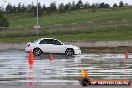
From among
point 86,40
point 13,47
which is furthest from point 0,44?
point 86,40

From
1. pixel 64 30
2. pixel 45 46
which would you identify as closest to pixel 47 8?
pixel 64 30

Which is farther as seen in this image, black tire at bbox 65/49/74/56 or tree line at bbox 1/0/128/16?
tree line at bbox 1/0/128/16

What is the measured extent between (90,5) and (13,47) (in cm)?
7664

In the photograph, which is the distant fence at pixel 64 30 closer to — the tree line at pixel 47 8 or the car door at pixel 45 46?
the car door at pixel 45 46

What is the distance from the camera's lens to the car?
36281mm

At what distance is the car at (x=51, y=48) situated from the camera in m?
36.3

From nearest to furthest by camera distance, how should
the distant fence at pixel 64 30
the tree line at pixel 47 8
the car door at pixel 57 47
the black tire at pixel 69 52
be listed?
the black tire at pixel 69 52
the car door at pixel 57 47
the distant fence at pixel 64 30
the tree line at pixel 47 8

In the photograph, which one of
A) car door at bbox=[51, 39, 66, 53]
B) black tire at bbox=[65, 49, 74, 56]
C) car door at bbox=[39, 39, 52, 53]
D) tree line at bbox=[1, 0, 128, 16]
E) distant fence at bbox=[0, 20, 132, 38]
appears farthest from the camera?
tree line at bbox=[1, 0, 128, 16]

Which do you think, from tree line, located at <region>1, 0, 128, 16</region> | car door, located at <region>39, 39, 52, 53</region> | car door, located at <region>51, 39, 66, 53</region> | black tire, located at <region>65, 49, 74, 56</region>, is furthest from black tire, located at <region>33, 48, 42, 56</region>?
tree line, located at <region>1, 0, 128, 16</region>

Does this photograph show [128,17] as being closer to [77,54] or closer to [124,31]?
Result: [124,31]

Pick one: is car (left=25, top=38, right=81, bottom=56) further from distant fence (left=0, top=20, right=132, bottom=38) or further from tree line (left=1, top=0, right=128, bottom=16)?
tree line (left=1, top=0, right=128, bottom=16)

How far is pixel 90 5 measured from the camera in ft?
394

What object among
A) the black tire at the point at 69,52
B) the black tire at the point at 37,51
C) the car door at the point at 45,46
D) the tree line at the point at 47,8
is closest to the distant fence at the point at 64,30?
the car door at the point at 45,46

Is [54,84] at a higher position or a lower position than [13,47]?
higher
